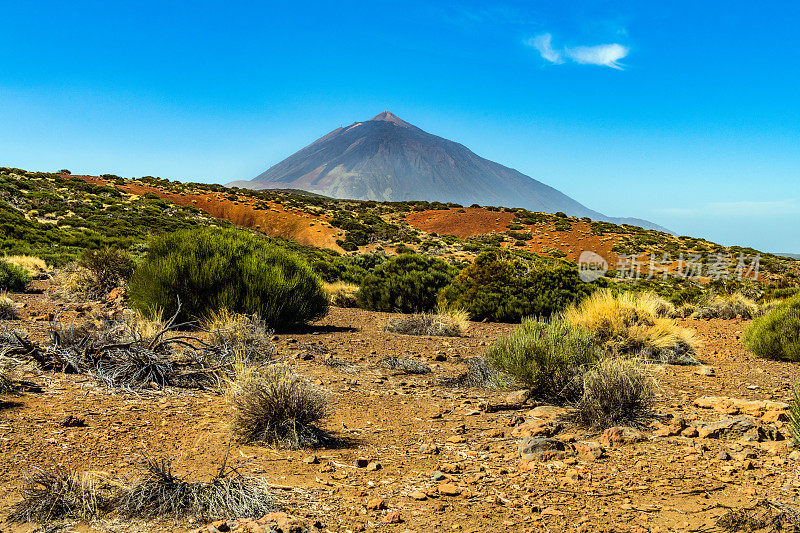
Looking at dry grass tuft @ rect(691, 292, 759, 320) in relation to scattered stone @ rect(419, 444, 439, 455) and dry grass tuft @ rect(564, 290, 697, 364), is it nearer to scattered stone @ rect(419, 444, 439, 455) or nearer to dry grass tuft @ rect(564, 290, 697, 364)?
dry grass tuft @ rect(564, 290, 697, 364)

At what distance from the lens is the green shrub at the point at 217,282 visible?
968cm

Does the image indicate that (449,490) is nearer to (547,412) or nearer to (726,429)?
(547,412)

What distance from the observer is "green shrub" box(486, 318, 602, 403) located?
6.19 m

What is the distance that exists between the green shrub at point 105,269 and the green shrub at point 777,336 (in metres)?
13.0

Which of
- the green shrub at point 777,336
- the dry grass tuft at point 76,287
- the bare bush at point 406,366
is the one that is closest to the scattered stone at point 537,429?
the bare bush at point 406,366

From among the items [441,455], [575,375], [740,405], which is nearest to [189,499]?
[441,455]

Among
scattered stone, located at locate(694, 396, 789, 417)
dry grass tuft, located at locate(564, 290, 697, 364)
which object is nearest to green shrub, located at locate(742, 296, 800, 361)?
dry grass tuft, located at locate(564, 290, 697, 364)

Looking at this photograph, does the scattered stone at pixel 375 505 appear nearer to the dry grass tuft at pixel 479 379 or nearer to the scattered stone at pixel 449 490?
the scattered stone at pixel 449 490

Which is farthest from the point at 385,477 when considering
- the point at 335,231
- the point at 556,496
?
the point at 335,231

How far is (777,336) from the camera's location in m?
9.55

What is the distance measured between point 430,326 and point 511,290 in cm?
309

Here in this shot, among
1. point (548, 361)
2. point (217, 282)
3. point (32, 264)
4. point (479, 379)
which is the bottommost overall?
point (32, 264)

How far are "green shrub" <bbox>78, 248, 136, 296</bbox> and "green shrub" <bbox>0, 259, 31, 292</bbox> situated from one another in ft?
6.51

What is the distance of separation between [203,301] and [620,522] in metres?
8.15
